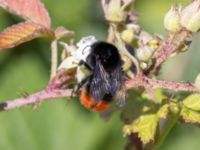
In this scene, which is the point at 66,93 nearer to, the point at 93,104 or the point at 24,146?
the point at 93,104

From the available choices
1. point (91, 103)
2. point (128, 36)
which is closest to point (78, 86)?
point (91, 103)

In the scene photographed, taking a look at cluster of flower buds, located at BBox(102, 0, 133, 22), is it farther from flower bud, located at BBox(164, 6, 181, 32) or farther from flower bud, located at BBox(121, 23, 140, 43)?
flower bud, located at BBox(164, 6, 181, 32)

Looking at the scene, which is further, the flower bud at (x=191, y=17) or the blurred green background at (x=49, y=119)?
the blurred green background at (x=49, y=119)

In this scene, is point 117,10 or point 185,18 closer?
point 185,18

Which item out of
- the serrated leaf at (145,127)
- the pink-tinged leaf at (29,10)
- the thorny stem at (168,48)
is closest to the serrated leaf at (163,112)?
the serrated leaf at (145,127)

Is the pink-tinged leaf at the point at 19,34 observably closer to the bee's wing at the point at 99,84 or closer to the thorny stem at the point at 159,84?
the bee's wing at the point at 99,84

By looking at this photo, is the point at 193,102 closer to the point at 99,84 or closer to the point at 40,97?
the point at 99,84

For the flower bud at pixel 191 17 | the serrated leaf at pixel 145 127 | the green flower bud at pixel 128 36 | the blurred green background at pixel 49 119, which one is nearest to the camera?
the flower bud at pixel 191 17
